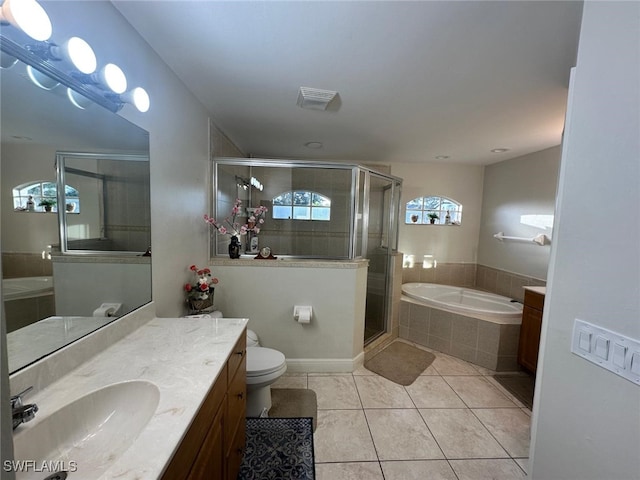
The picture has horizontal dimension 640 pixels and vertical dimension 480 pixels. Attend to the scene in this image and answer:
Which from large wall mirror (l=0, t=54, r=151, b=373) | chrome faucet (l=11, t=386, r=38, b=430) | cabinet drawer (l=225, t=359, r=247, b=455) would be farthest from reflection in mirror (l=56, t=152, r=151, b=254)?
cabinet drawer (l=225, t=359, r=247, b=455)

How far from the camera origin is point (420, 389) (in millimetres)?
2258

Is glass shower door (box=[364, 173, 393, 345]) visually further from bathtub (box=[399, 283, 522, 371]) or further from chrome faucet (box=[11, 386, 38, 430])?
chrome faucet (box=[11, 386, 38, 430])

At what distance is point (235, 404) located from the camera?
127cm

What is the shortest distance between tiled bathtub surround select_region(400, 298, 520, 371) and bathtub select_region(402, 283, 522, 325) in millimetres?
75

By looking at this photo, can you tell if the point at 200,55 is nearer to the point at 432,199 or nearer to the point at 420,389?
the point at 420,389

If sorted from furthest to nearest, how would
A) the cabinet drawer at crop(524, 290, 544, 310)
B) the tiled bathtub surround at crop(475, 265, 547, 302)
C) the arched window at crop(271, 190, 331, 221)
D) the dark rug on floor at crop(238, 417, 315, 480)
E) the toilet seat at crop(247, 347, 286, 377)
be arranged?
the arched window at crop(271, 190, 331, 221), the tiled bathtub surround at crop(475, 265, 547, 302), the cabinet drawer at crop(524, 290, 544, 310), the toilet seat at crop(247, 347, 286, 377), the dark rug on floor at crop(238, 417, 315, 480)

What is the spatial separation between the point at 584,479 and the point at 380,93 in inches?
85.2

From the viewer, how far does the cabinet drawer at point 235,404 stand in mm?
1159

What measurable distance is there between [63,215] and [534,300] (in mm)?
3304

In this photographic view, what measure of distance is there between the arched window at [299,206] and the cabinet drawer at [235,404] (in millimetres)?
2329

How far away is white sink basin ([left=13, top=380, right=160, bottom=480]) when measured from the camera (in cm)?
69

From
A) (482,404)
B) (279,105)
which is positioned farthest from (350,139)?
(482,404)

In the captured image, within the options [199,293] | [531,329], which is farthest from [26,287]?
[531,329]

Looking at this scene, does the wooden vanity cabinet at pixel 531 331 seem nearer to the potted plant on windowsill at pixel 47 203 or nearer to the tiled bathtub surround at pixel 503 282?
the tiled bathtub surround at pixel 503 282
